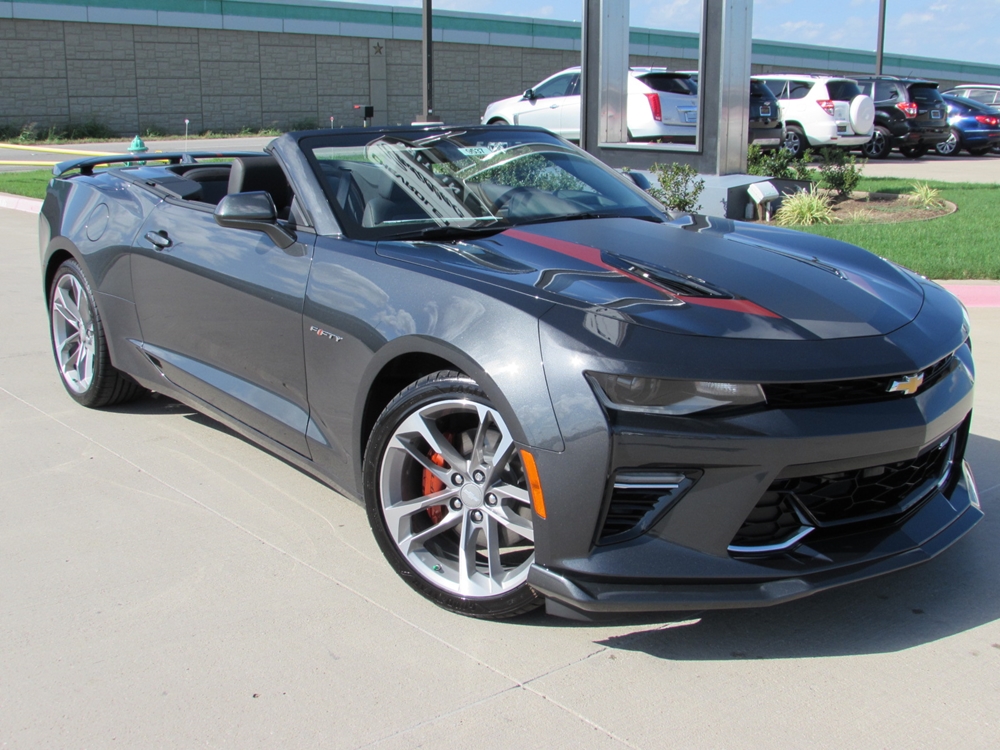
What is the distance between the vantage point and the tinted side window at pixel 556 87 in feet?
62.0

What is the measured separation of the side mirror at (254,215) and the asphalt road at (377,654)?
108 centimetres

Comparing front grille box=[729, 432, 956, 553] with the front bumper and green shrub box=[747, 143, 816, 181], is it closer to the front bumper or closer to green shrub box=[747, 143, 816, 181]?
the front bumper

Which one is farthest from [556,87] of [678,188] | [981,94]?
[981,94]

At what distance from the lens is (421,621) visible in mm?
3113

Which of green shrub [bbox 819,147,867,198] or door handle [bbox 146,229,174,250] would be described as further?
green shrub [bbox 819,147,867,198]

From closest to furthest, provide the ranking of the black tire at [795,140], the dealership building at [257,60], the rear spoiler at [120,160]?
the rear spoiler at [120,160] → the black tire at [795,140] → the dealership building at [257,60]

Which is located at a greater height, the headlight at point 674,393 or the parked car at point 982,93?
the parked car at point 982,93

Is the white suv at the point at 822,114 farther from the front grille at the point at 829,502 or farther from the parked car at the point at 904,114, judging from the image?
the front grille at the point at 829,502

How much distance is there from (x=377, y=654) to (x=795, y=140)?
18.4 m

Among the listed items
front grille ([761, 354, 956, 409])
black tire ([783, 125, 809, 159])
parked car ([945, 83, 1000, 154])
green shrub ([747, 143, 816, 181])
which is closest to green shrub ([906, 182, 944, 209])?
green shrub ([747, 143, 816, 181])

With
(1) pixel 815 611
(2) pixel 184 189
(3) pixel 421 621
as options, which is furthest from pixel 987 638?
(2) pixel 184 189

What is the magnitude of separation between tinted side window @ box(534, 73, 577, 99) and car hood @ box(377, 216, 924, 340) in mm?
15703

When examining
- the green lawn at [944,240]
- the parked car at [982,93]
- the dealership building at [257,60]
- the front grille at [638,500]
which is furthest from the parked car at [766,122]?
the dealership building at [257,60]

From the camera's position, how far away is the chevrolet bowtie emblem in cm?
281
